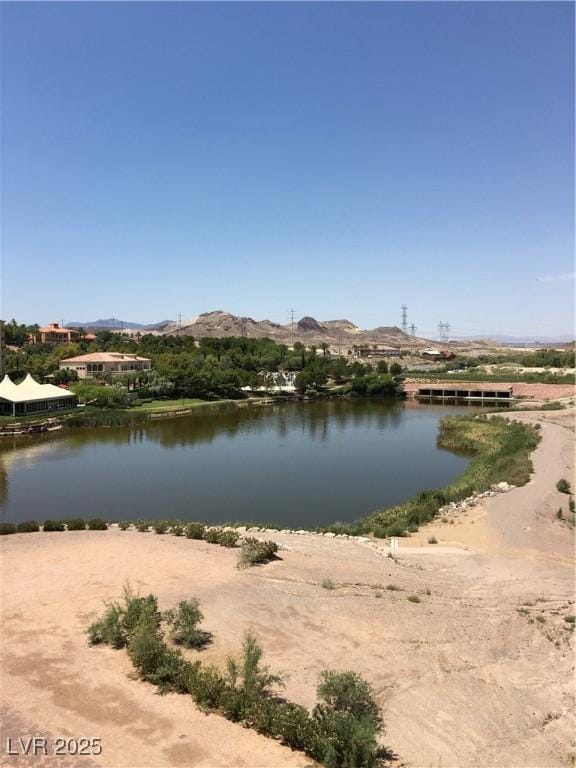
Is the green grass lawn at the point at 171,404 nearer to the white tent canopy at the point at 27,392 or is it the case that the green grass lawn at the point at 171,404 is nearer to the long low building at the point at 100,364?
the white tent canopy at the point at 27,392

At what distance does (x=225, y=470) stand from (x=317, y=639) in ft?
61.8

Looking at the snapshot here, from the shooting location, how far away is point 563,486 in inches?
856

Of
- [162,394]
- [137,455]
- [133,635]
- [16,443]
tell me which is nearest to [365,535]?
[133,635]

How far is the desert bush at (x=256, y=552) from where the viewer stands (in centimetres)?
1322

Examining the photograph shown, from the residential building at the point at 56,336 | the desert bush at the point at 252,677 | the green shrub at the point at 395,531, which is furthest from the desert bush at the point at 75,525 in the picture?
the residential building at the point at 56,336

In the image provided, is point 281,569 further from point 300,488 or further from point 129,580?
point 300,488

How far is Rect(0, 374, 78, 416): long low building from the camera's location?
39000 millimetres

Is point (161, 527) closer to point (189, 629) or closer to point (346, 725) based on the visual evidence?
point (189, 629)

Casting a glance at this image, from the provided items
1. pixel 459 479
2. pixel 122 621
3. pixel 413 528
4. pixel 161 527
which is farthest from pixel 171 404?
pixel 122 621

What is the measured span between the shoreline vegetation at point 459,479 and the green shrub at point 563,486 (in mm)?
1270

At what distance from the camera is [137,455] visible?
105 ft

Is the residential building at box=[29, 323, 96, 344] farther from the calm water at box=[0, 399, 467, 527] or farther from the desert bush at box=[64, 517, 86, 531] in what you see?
the desert bush at box=[64, 517, 86, 531]

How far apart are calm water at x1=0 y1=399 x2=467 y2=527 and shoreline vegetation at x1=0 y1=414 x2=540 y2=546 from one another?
4.17 feet

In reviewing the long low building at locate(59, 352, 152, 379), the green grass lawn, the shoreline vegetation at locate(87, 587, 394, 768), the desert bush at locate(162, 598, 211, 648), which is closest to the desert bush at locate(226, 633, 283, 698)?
the shoreline vegetation at locate(87, 587, 394, 768)
